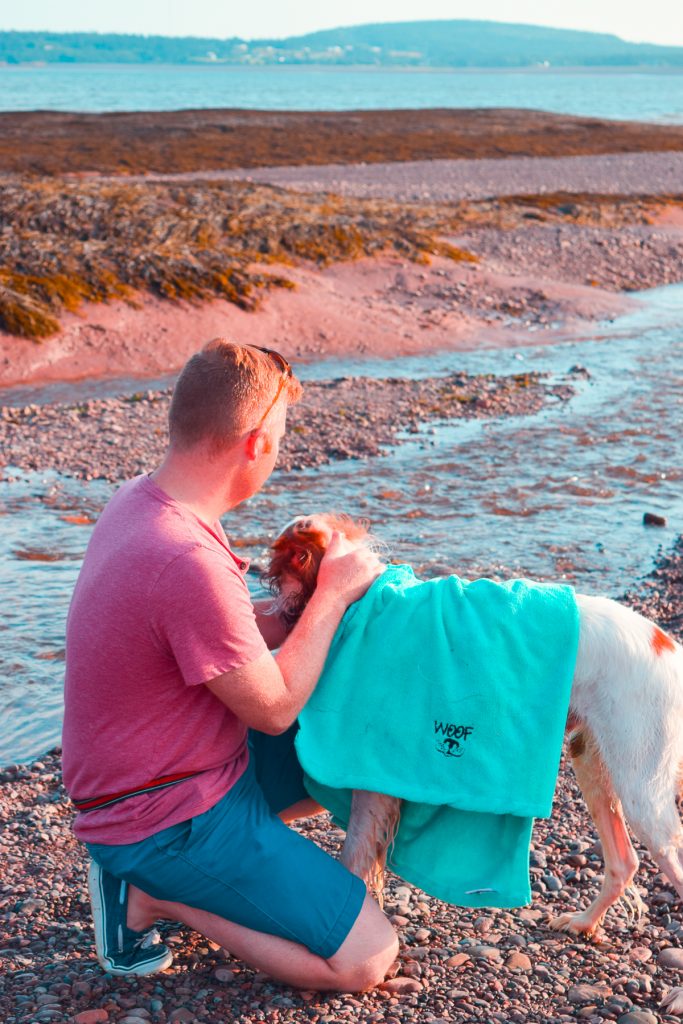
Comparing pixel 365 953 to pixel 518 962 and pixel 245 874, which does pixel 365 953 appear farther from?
pixel 518 962

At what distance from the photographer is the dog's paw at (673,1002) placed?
11.6ft

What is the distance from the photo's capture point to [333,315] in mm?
16781

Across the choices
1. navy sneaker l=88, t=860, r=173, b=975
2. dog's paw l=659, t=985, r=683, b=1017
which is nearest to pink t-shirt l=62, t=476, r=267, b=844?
navy sneaker l=88, t=860, r=173, b=975

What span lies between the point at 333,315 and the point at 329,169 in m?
25.5

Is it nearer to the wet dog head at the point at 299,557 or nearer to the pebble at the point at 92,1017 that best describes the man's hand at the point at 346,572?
the wet dog head at the point at 299,557

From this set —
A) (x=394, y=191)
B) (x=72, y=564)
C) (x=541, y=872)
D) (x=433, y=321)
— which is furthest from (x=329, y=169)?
(x=541, y=872)

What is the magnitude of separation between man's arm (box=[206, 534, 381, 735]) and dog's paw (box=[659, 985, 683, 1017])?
1488mm

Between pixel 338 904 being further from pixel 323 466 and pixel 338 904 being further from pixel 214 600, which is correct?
pixel 323 466

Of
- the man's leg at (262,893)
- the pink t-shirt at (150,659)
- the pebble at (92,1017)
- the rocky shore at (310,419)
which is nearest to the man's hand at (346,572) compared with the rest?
the pink t-shirt at (150,659)

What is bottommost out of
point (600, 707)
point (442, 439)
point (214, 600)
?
point (442, 439)

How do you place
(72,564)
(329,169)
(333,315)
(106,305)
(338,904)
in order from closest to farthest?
(338,904) < (72,564) < (106,305) < (333,315) < (329,169)

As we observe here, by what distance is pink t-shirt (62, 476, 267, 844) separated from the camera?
3207 mm

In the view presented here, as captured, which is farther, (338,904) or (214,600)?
(338,904)

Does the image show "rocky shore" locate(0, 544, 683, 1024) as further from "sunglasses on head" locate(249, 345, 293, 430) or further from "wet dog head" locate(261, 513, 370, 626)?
"sunglasses on head" locate(249, 345, 293, 430)
